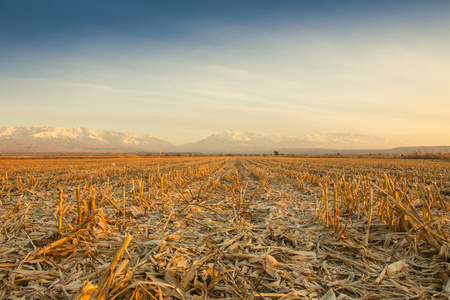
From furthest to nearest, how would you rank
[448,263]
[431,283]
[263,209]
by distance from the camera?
[263,209] → [448,263] → [431,283]

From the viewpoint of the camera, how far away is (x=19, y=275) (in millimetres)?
1987

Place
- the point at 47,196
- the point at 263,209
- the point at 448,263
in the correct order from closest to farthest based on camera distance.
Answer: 1. the point at 448,263
2. the point at 263,209
3. the point at 47,196

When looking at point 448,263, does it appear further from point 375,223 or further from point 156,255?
point 156,255

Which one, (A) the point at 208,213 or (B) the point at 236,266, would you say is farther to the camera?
(A) the point at 208,213

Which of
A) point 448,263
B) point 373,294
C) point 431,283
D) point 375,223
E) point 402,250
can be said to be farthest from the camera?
point 375,223

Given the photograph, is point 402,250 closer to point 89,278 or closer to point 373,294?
point 373,294

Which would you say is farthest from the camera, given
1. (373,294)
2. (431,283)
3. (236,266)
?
(236,266)

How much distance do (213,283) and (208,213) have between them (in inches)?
97.8

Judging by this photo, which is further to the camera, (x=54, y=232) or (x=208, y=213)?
(x=208, y=213)

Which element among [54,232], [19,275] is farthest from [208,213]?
[19,275]

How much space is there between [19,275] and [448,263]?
13.2 feet

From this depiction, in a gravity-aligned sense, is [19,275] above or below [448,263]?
below

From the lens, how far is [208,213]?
432cm

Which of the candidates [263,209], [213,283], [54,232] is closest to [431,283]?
[213,283]
